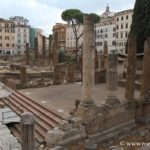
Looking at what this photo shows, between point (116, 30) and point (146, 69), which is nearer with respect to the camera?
Result: point (146, 69)

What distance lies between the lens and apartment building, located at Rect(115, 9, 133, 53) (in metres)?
65.1

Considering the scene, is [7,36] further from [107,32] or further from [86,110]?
[86,110]

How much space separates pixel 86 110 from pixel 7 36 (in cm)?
8679

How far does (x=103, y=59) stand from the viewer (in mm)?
29812

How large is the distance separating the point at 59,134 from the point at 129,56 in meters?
5.40

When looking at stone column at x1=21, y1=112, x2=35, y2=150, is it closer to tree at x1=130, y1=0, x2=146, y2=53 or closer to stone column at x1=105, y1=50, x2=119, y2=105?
stone column at x1=105, y1=50, x2=119, y2=105

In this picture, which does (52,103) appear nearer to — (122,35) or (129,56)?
(129,56)

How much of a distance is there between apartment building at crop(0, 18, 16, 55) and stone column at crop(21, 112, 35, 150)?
284 ft

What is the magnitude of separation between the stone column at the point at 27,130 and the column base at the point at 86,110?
3973 mm

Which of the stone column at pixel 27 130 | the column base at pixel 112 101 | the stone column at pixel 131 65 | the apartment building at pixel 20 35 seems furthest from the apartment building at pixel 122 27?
the stone column at pixel 27 130

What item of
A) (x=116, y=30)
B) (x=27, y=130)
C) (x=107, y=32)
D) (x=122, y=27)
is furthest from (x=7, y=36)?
(x=27, y=130)

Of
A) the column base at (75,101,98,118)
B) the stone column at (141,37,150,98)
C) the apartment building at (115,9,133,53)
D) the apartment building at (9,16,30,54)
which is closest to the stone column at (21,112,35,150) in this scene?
the column base at (75,101,98,118)

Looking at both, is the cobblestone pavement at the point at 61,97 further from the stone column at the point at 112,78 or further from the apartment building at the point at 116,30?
the apartment building at the point at 116,30

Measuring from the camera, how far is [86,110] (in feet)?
38.5
